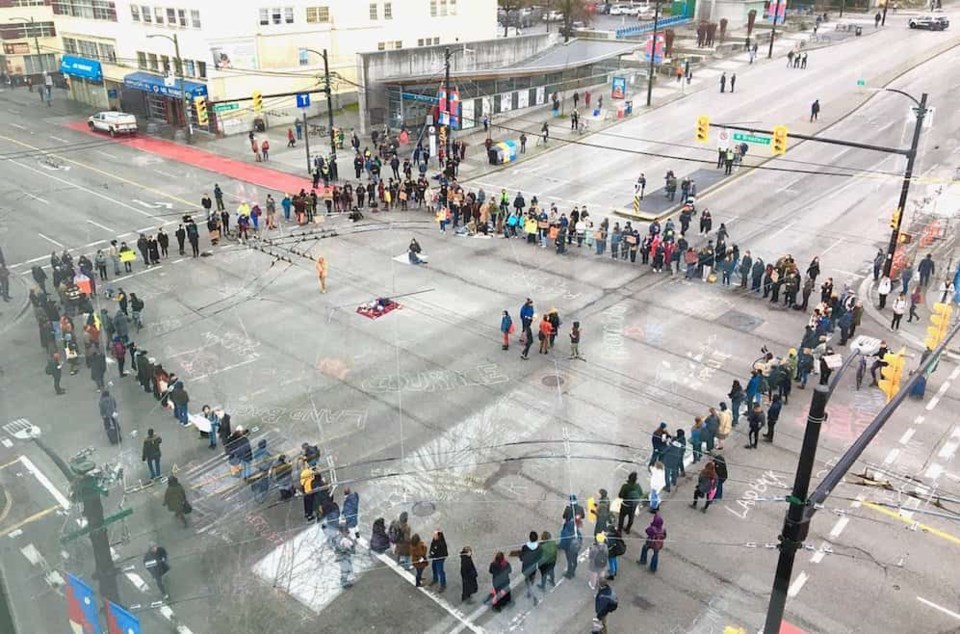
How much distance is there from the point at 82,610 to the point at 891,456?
52.0 ft

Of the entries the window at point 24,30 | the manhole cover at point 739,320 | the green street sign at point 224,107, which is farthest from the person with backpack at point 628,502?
the window at point 24,30

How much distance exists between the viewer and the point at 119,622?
10055mm

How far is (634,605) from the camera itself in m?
13.7

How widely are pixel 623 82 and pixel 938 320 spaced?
128ft

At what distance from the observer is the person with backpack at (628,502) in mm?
15117

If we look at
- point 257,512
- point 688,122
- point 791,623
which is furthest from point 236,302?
point 688,122

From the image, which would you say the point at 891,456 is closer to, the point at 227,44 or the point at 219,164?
the point at 219,164

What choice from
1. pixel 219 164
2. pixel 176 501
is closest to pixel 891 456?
pixel 176 501

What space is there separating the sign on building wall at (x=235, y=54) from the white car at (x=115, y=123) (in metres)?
6.53

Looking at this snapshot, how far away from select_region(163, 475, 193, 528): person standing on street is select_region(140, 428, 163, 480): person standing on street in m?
1.70

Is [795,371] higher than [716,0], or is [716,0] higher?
[716,0]

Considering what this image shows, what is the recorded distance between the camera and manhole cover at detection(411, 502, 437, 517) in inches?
622

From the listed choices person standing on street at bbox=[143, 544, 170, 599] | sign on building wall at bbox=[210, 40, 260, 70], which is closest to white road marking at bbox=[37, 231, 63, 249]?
sign on building wall at bbox=[210, 40, 260, 70]

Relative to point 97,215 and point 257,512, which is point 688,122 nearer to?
point 97,215
